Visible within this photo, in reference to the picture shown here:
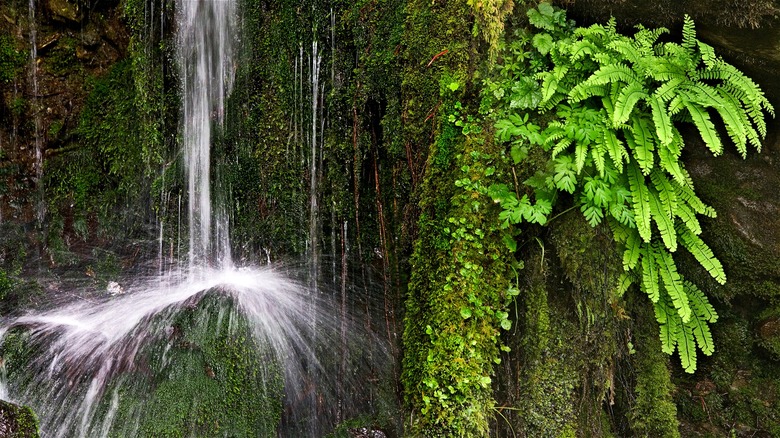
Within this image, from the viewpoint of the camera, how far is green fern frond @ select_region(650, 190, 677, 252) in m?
3.29

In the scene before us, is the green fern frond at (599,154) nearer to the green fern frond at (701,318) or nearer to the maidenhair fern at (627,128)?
the maidenhair fern at (627,128)

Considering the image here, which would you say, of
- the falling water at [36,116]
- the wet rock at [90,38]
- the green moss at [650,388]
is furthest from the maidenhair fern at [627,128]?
the falling water at [36,116]

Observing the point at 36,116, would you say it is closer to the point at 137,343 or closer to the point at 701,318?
the point at 137,343

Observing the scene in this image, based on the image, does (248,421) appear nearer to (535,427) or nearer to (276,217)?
(276,217)

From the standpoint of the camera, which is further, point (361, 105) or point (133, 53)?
point (133, 53)

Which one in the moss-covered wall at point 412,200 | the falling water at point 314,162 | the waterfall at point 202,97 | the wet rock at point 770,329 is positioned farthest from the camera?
the waterfall at point 202,97

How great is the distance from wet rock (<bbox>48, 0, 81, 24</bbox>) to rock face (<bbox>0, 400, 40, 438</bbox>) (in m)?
3.89

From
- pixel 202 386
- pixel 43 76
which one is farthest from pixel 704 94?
pixel 43 76

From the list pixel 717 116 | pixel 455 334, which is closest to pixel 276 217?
pixel 455 334

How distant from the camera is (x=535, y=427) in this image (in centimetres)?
351

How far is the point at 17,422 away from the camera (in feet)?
11.6

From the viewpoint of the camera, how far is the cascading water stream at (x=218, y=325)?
Answer: 13.8 feet

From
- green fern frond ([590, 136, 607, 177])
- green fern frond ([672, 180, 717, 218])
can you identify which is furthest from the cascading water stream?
green fern frond ([672, 180, 717, 218])

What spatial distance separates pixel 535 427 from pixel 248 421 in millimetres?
2178
